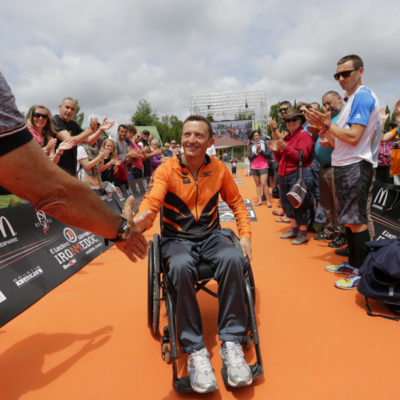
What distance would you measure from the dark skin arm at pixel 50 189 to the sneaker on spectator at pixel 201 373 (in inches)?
43.1

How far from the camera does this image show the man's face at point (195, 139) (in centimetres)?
231

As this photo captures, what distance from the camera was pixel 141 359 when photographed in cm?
198

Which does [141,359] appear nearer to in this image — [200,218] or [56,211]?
[200,218]

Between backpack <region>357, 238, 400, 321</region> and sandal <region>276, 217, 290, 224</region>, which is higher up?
backpack <region>357, 238, 400, 321</region>

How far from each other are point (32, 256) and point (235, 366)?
102 inches

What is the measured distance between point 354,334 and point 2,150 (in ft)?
8.32

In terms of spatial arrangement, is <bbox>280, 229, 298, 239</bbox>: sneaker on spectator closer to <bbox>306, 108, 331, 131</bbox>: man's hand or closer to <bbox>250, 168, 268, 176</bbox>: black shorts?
<bbox>306, 108, 331, 131</bbox>: man's hand

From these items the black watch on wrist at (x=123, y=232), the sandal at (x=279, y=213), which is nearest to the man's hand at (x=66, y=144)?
the black watch on wrist at (x=123, y=232)

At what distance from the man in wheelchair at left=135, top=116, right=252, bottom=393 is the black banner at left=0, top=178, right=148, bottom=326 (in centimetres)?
166

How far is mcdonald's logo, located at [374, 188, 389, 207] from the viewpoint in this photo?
3.63m

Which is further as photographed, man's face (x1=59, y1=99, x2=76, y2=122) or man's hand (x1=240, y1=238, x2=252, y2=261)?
man's face (x1=59, y1=99, x2=76, y2=122)

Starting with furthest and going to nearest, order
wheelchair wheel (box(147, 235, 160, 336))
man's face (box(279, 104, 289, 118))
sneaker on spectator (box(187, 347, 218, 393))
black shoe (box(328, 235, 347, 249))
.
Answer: man's face (box(279, 104, 289, 118)) < black shoe (box(328, 235, 347, 249)) < wheelchair wheel (box(147, 235, 160, 336)) < sneaker on spectator (box(187, 347, 218, 393))

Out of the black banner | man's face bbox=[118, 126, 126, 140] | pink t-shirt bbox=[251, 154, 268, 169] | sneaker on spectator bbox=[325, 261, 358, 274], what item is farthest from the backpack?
man's face bbox=[118, 126, 126, 140]

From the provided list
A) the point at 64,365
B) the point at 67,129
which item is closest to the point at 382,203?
the point at 64,365
